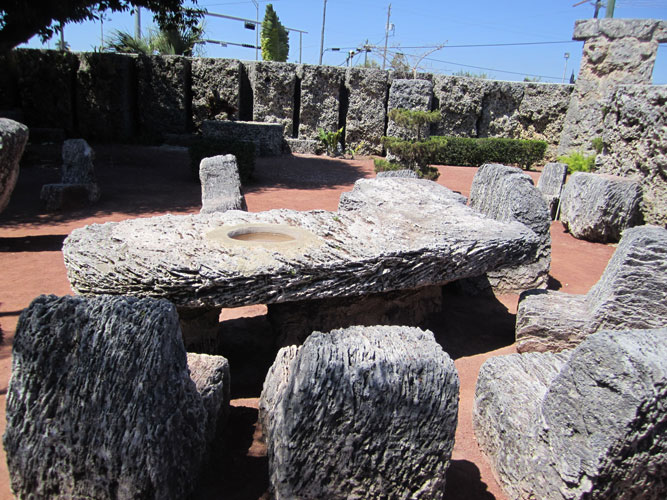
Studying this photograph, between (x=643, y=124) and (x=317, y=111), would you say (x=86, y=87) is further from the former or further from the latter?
(x=643, y=124)

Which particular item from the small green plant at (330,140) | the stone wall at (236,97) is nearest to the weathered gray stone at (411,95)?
the stone wall at (236,97)

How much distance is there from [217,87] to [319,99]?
2.70 m

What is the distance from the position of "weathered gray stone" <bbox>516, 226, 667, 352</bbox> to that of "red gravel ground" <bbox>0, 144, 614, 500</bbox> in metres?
0.37

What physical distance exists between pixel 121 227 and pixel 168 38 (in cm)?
1537

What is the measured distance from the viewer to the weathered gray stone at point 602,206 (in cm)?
675

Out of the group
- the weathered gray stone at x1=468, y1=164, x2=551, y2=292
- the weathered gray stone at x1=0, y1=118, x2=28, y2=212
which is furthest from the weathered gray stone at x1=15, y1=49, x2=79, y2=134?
the weathered gray stone at x1=468, y1=164, x2=551, y2=292

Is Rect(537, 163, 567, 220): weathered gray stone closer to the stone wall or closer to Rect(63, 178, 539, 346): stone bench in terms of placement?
Rect(63, 178, 539, 346): stone bench

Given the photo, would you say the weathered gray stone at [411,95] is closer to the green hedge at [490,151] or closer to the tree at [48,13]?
the green hedge at [490,151]

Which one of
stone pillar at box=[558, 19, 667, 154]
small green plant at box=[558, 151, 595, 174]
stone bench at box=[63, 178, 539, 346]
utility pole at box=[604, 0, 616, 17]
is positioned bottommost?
stone bench at box=[63, 178, 539, 346]

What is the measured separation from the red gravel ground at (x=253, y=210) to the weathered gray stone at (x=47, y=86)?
4.94 feet

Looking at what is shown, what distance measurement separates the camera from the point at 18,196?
8.38 metres

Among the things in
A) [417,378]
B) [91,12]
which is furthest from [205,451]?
[91,12]

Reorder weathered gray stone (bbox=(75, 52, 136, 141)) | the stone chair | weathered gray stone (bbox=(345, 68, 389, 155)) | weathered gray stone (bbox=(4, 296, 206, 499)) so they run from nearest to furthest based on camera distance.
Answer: weathered gray stone (bbox=(4, 296, 206, 499)), the stone chair, weathered gray stone (bbox=(75, 52, 136, 141)), weathered gray stone (bbox=(345, 68, 389, 155))

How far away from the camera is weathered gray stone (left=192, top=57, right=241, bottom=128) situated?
13.5m
